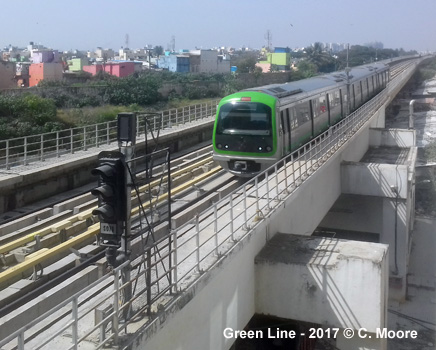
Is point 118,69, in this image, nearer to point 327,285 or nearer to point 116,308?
point 327,285

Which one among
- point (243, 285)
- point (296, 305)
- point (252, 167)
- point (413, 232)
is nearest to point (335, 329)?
point (296, 305)

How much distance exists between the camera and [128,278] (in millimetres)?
5547

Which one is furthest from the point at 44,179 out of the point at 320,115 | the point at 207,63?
the point at 207,63

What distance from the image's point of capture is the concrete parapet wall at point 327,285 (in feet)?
27.9

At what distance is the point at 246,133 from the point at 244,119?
0.35m

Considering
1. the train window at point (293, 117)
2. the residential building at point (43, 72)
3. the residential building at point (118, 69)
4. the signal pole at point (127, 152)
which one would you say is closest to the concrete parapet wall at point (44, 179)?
the train window at point (293, 117)

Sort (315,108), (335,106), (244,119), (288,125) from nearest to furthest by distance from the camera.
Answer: (244,119) < (288,125) < (315,108) < (335,106)

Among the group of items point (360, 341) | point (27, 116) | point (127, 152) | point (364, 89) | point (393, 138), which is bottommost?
point (360, 341)

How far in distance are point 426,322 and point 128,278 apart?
35.9 ft

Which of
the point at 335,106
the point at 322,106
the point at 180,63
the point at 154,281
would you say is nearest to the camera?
the point at 154,281

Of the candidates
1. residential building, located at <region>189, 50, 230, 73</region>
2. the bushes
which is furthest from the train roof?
residential building, located at <region>189, 50, 230, 73</region>

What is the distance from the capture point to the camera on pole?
5148 mm

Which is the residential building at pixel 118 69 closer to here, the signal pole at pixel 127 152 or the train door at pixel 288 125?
the train door at pixel 288 125

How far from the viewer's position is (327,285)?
28.2 feet
